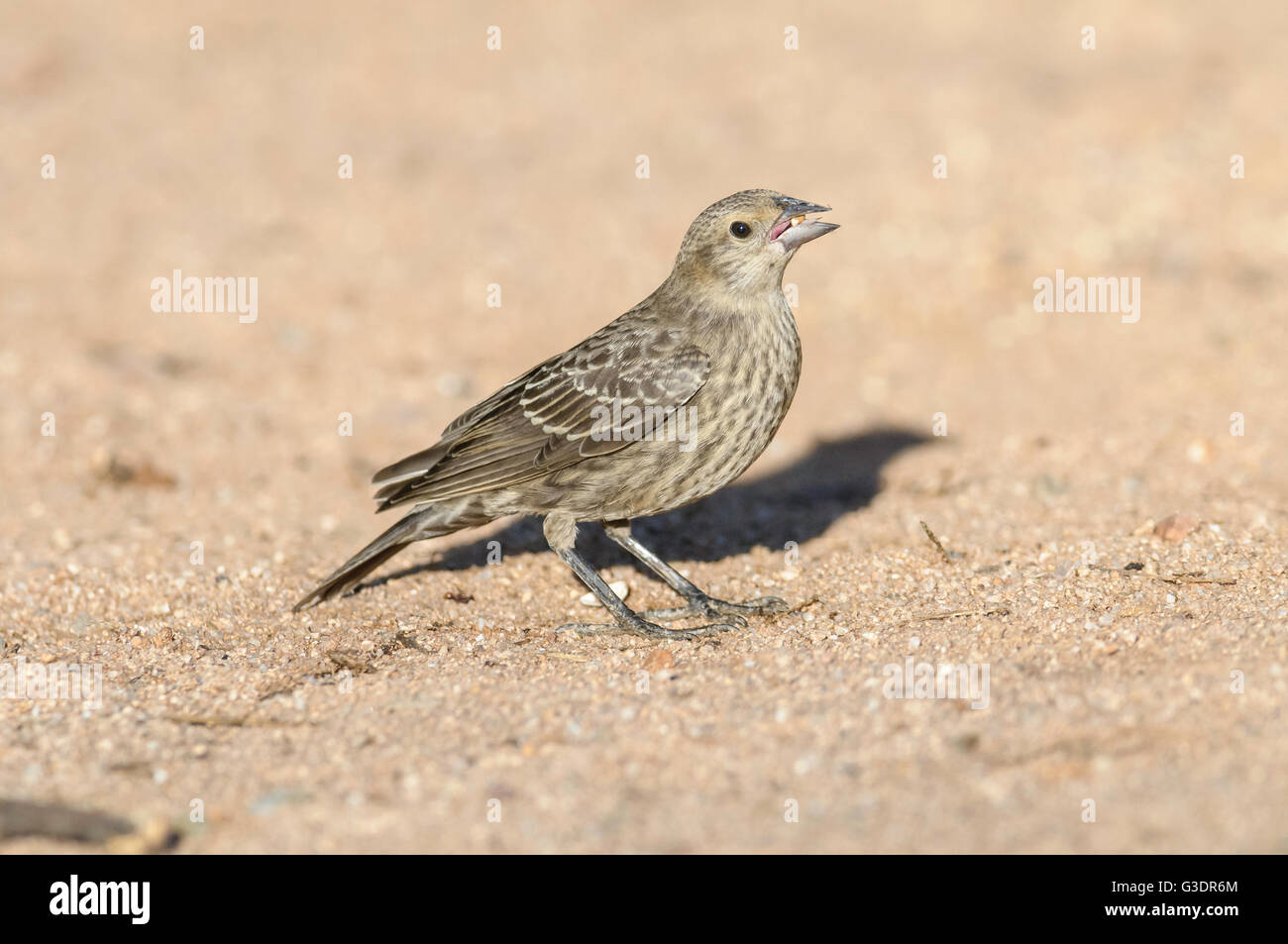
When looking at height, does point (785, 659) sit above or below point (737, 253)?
below

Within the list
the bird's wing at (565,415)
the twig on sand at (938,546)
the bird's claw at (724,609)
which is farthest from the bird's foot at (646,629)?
the twig on sand at (938,546)

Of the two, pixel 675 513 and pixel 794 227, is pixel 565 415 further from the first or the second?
pixel 675 513

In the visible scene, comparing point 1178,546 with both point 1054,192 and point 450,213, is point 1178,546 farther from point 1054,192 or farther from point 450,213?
point 450,213

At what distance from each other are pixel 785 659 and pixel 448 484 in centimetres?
192

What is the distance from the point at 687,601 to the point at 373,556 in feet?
5.02

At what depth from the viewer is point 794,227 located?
234 inches

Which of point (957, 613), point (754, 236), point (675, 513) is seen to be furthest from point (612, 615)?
point (754, 236)

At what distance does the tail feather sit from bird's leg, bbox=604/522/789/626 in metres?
0.87

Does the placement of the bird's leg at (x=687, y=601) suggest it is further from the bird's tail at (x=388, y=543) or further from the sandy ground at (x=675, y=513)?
the bird's tail at (x=388, y=543)

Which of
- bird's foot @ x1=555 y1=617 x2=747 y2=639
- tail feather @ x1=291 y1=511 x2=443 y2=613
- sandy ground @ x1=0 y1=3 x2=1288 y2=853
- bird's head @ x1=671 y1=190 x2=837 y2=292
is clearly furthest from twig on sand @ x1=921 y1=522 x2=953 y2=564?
tail feather @ x1=291 y1=511 x2=443 y2=613

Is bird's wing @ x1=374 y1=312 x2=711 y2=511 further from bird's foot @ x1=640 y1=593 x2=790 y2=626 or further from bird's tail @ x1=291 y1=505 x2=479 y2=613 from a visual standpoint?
bird's foot @ x1=640 y1=593 x2=790 y2=626

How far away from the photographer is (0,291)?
35.4 ft
